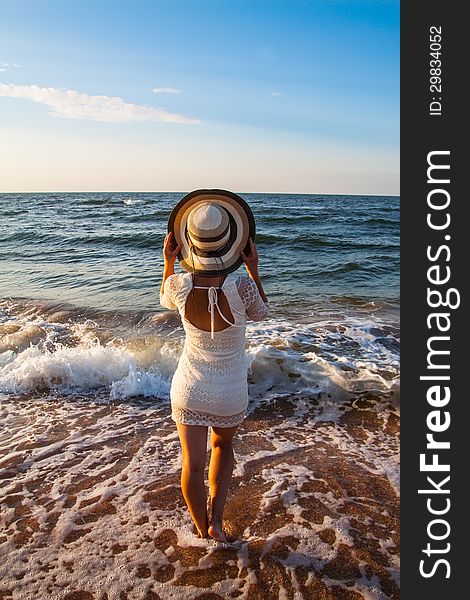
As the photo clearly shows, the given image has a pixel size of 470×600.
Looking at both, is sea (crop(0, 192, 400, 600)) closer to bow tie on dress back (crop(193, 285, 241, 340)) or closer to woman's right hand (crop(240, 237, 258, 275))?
bow tie on dress back (crop(193, 285, 241, 340))

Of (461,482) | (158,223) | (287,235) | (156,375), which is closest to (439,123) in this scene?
(461,482)

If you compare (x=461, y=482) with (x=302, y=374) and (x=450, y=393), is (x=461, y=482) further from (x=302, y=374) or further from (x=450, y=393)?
(x=302, y=374)

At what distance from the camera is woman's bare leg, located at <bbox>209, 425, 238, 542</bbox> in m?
2.99

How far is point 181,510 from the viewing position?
3.66 metres

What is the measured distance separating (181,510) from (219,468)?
826 millimetres

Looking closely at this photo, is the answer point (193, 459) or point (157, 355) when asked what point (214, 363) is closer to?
point (193, 459)

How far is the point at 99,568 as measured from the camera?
308cm

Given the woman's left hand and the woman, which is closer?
the woman

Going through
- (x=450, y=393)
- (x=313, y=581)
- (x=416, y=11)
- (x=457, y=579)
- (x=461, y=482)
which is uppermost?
(x=416, y=11)

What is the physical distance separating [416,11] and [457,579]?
11.1 feet

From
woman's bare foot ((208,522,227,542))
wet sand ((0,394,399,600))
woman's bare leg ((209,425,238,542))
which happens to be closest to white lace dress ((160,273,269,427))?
woman's bare leg ((209,425,238,542))

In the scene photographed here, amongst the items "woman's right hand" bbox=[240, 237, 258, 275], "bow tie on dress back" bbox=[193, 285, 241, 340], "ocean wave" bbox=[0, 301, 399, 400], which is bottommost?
"ocean wave" bbox=[0, 301, 399, 400]

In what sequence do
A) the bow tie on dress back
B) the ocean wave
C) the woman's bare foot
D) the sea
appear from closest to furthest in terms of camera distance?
the bow tie on dress back, the sea, the woman's bare foot, the ocean wave

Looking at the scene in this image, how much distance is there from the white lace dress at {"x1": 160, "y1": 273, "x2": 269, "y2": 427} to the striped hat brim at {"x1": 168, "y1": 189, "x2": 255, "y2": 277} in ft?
0.29
